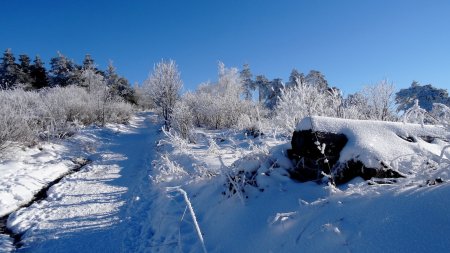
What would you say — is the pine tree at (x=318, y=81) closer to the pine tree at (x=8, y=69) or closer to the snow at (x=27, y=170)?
the snow at (x=27, y=170)

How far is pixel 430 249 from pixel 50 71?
48.9 m

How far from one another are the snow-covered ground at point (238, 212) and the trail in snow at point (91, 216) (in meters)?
0.02

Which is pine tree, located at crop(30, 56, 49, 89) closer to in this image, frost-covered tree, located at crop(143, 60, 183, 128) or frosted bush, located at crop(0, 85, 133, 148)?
frosted bush, located at crop(0, 85, 133, 148)

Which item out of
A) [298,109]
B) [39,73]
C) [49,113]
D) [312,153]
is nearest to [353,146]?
[312,153]

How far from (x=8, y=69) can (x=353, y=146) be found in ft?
142

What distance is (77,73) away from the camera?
3941 centimetres

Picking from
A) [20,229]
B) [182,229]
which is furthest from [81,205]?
[182,229]

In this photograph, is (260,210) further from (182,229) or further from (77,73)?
(77,73)

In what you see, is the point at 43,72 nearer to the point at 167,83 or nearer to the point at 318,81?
the point at 167,83

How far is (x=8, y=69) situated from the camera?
116ft

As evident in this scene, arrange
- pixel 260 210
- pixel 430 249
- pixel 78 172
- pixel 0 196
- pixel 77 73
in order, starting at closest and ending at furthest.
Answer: pixel 430 249 < pixel 260 210 < pixel 0 196 < pixel 78 172 < pixel 77 73

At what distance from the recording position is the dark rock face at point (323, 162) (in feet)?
11.4

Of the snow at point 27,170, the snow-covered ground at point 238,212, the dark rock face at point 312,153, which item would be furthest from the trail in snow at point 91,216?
the dark rock face at point 312,153

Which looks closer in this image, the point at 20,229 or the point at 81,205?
the point at 20,229
